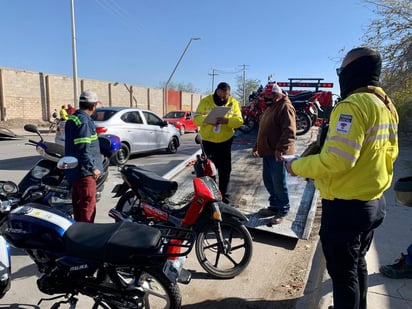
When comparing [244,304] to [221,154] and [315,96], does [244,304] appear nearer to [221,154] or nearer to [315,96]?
[221,154]

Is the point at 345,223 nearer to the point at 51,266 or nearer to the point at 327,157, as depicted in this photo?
the point at 327,157

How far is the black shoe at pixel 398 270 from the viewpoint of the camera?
3055 millimetres

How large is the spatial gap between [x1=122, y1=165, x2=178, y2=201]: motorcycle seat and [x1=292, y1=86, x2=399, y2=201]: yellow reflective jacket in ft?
5.46

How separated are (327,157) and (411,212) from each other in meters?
3.92

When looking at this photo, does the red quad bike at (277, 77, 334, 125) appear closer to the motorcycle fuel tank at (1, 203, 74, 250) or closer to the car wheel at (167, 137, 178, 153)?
the car wheel at (167, 137, 178, 153)

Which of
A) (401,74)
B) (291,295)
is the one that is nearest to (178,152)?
(401,74)

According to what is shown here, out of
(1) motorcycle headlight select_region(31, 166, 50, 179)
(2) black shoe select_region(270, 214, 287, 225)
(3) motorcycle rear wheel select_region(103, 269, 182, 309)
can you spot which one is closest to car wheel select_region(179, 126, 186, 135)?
(1) motorcycle headlight select_region(31, 166, 50, 179)

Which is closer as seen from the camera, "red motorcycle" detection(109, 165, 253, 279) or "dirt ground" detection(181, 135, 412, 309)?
"dirt ground" detection(181, 135, 412, 309)

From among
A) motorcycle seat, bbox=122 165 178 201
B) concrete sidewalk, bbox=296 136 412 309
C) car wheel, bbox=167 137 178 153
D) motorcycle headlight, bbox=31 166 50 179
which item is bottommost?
car wheel, bbox=167 137 178 153

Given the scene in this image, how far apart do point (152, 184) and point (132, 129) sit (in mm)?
6427

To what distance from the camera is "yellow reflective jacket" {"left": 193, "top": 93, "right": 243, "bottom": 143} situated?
4637 mm

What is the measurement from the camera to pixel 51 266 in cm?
219

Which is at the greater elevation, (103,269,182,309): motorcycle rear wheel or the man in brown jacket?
the man in brown jacket

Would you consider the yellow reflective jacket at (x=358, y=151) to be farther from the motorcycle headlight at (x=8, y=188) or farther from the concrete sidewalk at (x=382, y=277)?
the motorcycle headlight at (x=8, y=188)
